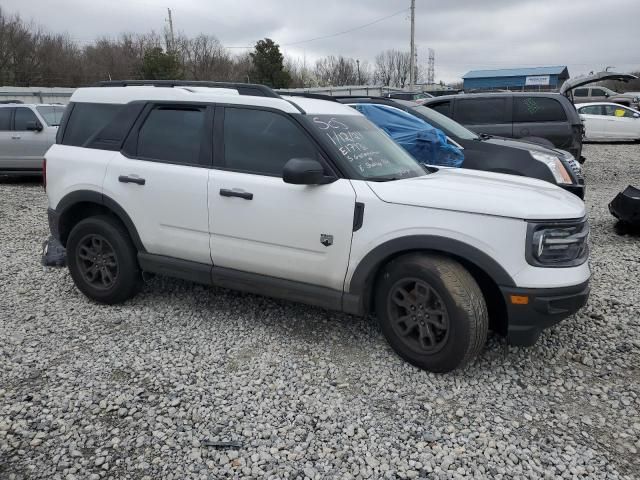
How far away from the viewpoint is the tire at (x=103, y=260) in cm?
423

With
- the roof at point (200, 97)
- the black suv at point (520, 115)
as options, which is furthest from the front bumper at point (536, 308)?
the black suv at point (520, 115)

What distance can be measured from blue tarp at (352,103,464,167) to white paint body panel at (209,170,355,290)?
321 cm

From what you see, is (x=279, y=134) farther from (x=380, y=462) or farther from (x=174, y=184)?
(x=380, y=462)

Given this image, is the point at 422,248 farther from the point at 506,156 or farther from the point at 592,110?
the point at 592,110

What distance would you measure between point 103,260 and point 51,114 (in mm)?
8733

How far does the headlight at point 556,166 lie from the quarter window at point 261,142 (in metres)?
4.35

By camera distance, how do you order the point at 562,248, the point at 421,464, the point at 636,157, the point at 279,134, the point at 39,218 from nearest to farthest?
1. the point at 421,464
2. the point at 562,248
3. the point at 279,134
4. the point at 39,218
5. the point at 636,157

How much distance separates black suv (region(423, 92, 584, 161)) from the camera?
9.55 m

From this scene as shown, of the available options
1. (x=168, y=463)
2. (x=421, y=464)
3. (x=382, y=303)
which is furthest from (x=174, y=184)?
(x=421, y=464)

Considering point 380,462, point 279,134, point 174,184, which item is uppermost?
point 279,134

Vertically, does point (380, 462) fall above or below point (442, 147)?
below

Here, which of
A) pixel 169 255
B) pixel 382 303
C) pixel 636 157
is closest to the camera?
pixel 382 303

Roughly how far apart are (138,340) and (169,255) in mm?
708

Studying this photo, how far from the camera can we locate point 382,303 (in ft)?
11.1
